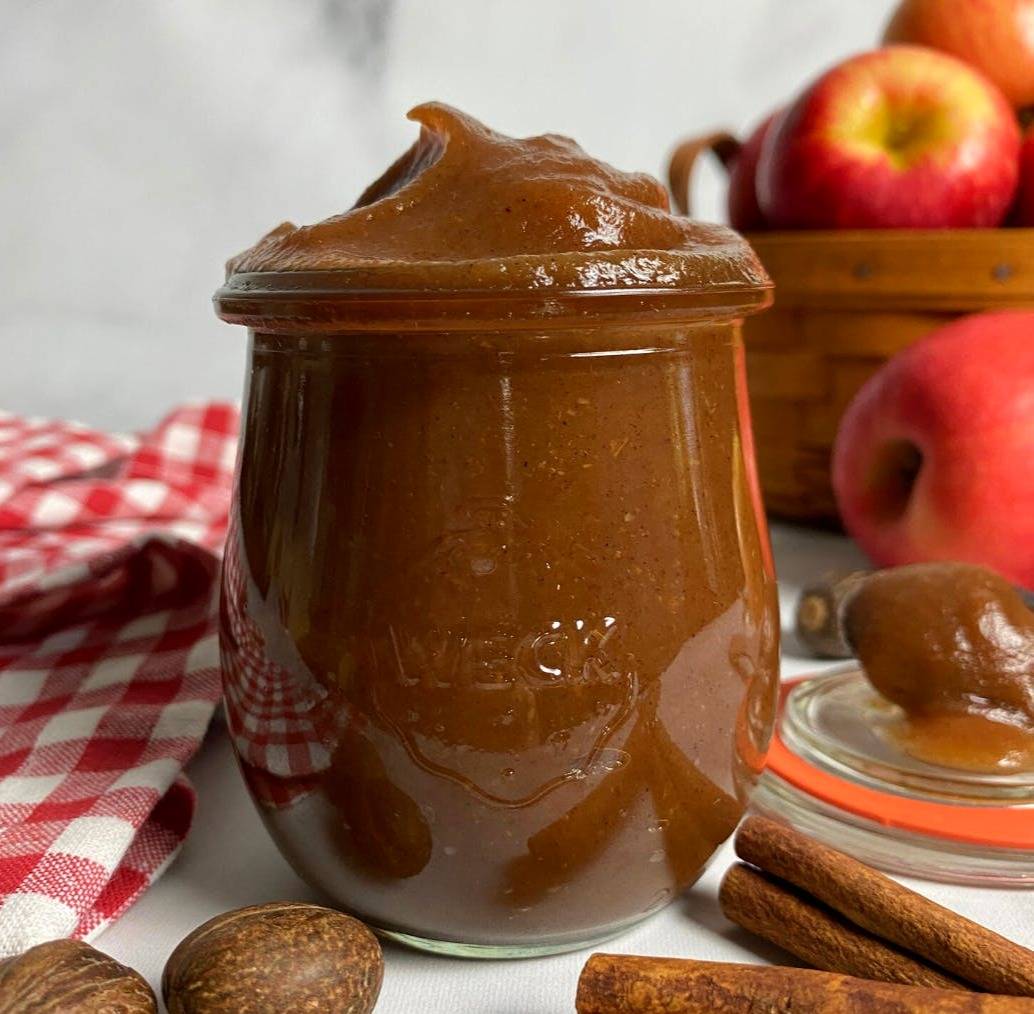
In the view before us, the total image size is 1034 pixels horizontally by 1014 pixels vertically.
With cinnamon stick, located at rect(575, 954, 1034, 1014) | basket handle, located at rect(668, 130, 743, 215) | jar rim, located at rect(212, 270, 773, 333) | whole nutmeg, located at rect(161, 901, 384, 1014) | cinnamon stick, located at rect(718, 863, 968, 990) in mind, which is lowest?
cinnamon stick, located at rect(718, 863, 968, 990)

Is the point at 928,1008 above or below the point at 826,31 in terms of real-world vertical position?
below

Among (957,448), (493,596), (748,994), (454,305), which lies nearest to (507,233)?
(454,305)

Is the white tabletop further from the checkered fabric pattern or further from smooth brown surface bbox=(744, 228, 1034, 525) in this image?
smooth brown surface bbox=(744, 228, 1034, 525)

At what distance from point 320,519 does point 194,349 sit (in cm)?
162

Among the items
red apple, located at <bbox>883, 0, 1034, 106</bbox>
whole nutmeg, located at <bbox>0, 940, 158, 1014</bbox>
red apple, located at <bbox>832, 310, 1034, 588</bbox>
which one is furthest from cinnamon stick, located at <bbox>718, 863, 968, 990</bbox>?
red apple, located at <bbox>883, 0, 1034, 106</bbox>

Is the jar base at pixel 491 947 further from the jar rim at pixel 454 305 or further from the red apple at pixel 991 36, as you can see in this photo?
the red apple at pixel 991 36

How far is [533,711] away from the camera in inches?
26.3

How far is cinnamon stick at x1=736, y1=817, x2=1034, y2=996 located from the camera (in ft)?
2.24

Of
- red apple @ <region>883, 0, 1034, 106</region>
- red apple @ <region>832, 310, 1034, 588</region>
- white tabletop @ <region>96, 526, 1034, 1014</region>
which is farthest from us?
red apple @ <region>883, 0, 1034, 106</region>

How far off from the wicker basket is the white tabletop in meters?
0.80

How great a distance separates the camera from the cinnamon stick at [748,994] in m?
0.63

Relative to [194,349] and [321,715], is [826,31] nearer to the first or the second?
[194,349]

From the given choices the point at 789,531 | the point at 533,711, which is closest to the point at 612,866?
the point at 533,711

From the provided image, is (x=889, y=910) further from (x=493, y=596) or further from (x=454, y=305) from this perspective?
(x=454, y=305)
